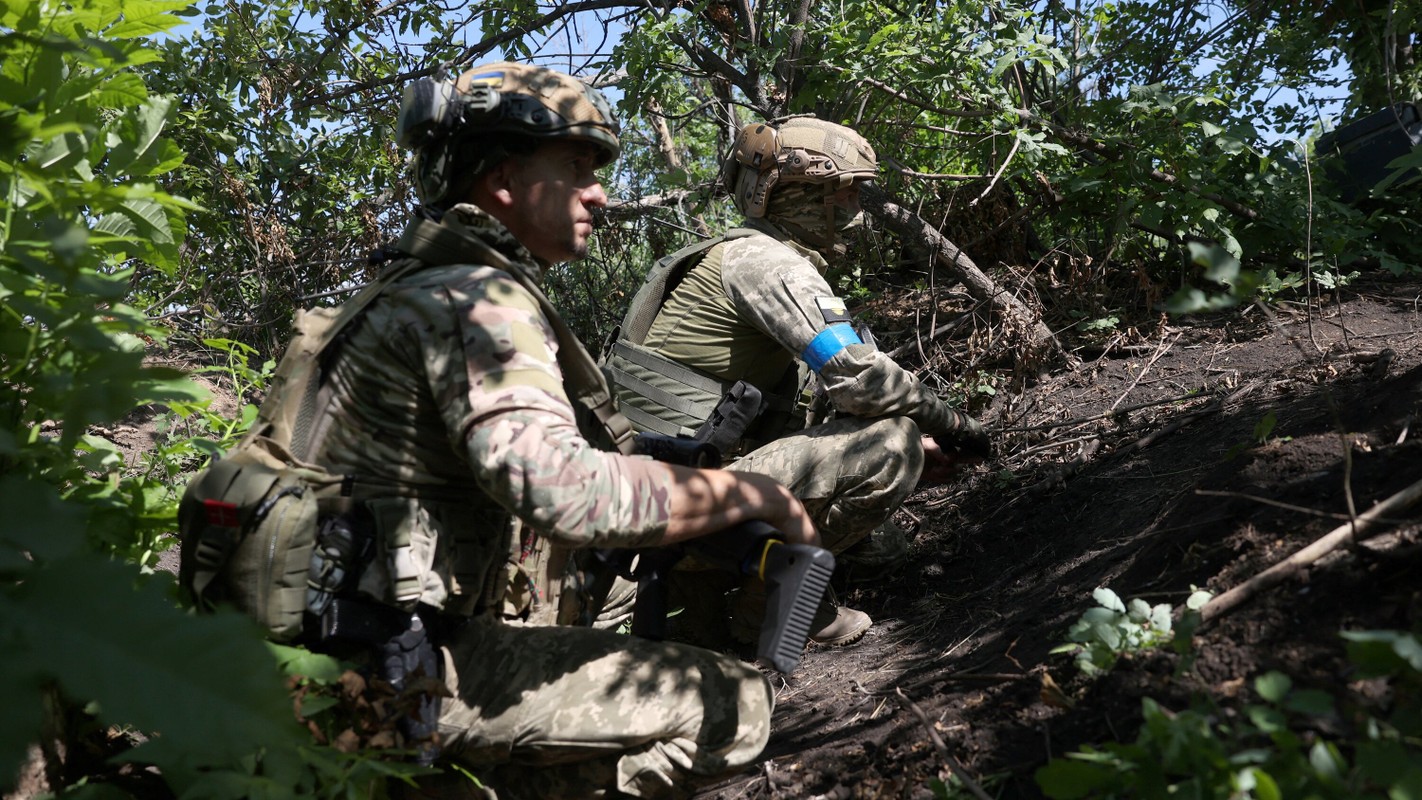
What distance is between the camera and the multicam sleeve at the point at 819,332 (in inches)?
157

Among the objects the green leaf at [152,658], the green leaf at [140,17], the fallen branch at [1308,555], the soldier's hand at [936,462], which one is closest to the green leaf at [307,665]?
the green leaf at [152,658]

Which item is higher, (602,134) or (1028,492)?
Result: (602,134)

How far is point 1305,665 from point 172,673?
187cm

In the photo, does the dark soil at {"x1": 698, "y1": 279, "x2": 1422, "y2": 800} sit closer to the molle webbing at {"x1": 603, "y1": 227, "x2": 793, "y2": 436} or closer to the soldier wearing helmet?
the soldier wearing helmet

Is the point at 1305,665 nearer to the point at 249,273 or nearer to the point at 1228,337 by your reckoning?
the point at 1228,337

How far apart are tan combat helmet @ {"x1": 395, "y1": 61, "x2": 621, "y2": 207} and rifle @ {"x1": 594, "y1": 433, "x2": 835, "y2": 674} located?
809 millimetres

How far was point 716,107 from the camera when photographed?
254 inches

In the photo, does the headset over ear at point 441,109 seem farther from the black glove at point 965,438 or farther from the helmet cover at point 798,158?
the black glove at point 965,438

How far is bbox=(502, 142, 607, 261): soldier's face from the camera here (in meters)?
2.72

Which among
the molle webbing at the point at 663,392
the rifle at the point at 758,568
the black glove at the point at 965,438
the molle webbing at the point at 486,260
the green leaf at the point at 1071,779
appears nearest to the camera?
the green leaf at the point at 1071,779

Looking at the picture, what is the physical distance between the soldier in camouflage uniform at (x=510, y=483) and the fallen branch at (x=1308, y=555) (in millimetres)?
900

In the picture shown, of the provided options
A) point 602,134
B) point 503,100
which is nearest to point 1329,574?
point 602,134

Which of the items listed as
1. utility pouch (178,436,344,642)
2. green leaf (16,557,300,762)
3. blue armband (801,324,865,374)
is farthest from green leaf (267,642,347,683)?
blue armband (801,324,865,374)

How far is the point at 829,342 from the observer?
396 cm
